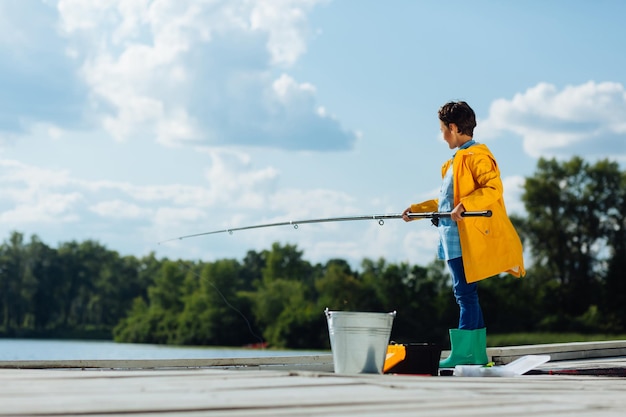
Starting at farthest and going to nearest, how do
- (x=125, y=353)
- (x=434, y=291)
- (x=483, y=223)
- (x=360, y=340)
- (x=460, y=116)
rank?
1. (x=434, y=291)
2. (x=125, y=353)
3. (x=460, y=116)
4. (x=483, y=223)
5. (x=360, y=340)

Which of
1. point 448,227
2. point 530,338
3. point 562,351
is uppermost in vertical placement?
point 530,338

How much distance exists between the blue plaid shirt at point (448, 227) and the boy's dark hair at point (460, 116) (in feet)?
0.28

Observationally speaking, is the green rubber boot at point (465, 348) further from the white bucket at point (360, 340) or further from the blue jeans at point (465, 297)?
the white bucket at point (360, 340)

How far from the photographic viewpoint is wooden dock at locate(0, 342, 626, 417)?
248cm

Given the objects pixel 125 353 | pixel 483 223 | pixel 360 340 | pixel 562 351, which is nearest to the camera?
pixel 360 340

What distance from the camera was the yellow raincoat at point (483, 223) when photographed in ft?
18.3

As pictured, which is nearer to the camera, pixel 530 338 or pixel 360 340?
pixel 360 340

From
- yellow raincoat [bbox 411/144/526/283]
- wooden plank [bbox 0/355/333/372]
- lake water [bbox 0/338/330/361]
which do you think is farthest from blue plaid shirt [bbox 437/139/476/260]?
lake water [bbox 0/338/330/361]

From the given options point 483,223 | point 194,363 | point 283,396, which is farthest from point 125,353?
point 283,396

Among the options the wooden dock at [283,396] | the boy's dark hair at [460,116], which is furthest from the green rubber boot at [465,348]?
the wooden dock at [283,396]

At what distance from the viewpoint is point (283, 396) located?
9.05 feet

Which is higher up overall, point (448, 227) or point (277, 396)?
point (448, 227)

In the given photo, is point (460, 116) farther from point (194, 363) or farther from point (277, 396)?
point (277, 396)

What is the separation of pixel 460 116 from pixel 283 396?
136 inches
